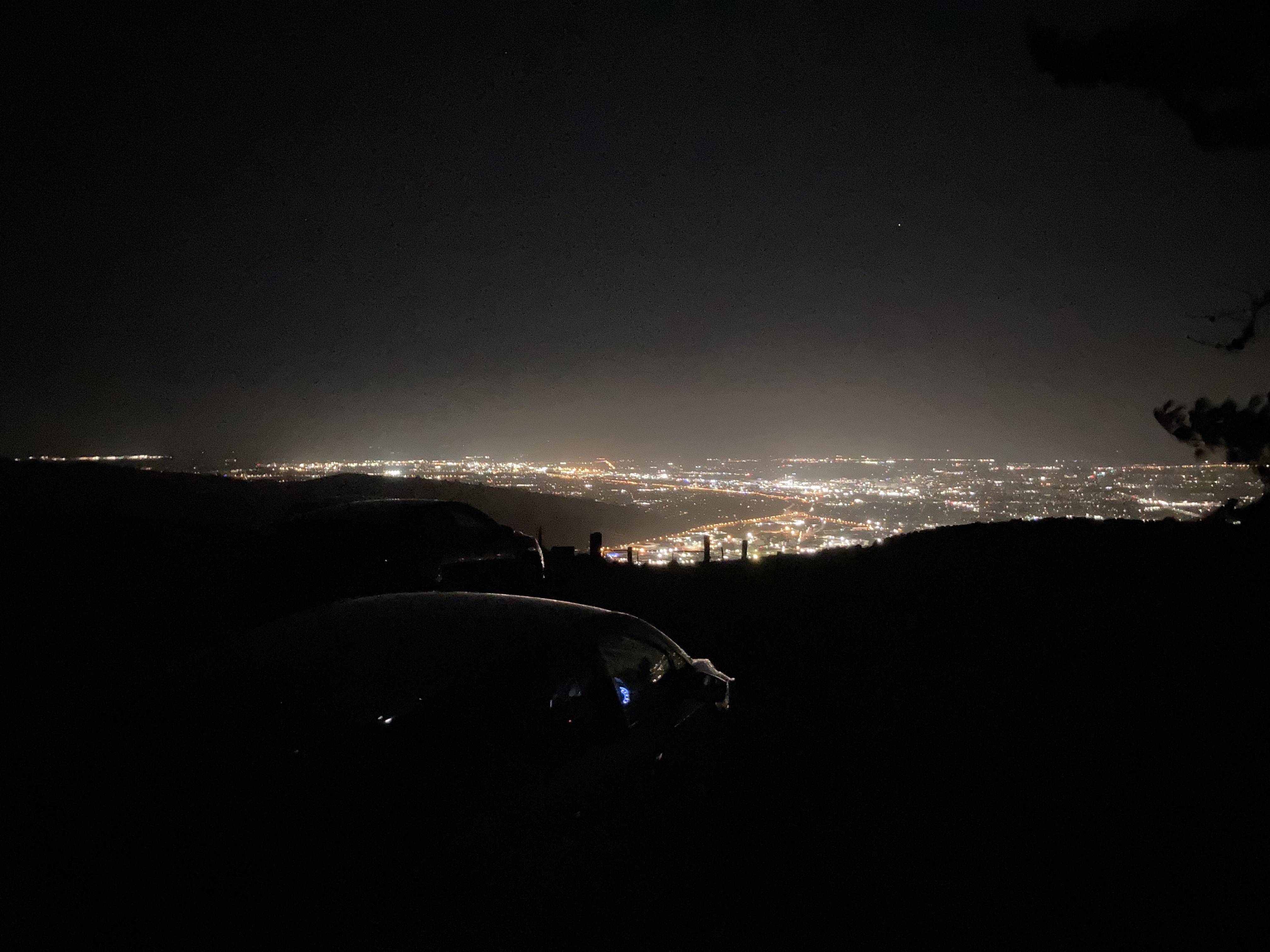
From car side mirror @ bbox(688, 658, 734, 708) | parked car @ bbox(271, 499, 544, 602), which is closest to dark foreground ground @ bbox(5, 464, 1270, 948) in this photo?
car side mirror @ bbox(688, 658, 734, 708)

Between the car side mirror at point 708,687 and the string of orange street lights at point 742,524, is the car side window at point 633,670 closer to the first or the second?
the car side mirror at point 708,687

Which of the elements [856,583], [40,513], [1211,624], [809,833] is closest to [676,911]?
[809,833]

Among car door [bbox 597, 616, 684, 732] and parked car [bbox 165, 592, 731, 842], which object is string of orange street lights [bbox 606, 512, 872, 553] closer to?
car door [bbox 597, 616, 684, 732]

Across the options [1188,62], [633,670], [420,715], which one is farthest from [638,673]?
[1188,62]

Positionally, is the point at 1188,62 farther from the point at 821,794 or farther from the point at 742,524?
the point at 742,524

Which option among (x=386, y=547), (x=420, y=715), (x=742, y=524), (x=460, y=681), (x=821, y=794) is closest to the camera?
(x=420, y=715)

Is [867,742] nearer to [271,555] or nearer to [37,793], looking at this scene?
[37,793]
